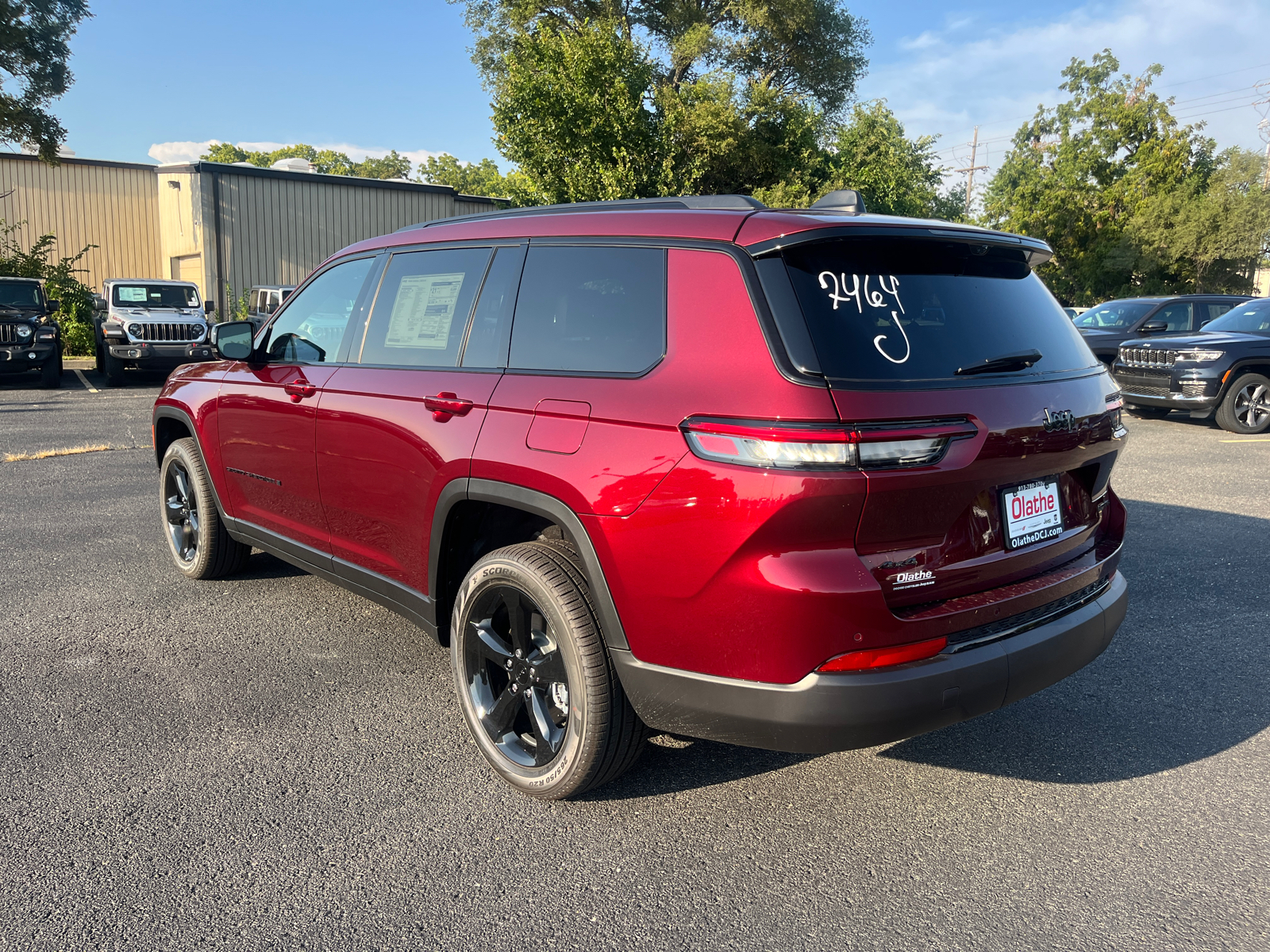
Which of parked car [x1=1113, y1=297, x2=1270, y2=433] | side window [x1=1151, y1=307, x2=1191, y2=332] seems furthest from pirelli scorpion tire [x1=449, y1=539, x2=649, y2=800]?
side window [x1=1151, y1=307, x2=1191, y2=332]

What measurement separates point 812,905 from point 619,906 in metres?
0.50

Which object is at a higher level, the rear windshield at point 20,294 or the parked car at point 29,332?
the rear windshield at point 20,294

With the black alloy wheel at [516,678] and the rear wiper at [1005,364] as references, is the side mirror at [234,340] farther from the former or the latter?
the rear wiper at [1005,364]

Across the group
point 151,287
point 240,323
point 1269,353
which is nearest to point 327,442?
point 240,323

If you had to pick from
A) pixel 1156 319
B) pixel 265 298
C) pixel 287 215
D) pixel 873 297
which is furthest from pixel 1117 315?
pixel 287 215

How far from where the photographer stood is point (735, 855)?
2645 millimetres

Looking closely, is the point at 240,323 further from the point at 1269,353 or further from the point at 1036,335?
the point at 1269,353

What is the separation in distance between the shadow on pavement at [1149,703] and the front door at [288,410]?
265 centimetres

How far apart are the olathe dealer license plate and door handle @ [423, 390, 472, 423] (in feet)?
5.59

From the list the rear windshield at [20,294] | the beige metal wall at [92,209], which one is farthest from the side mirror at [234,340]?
the beige metal wall at [92,209]

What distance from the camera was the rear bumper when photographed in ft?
7.75

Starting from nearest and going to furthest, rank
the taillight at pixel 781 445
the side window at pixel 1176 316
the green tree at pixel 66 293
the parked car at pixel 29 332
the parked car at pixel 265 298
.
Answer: the taillight at pixel 781 445 < the side window at pixel 1176 316 < the parked car at pixel 29 332 < the parked car at pixel 265 298 < the green tree at pixel 66 293

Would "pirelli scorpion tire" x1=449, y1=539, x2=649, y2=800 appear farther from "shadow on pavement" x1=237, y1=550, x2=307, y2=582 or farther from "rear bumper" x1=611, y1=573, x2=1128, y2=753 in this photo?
"shadow on pavement" x1=237, y1=550, x2=307, y2=582

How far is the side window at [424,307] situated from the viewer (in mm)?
3379
